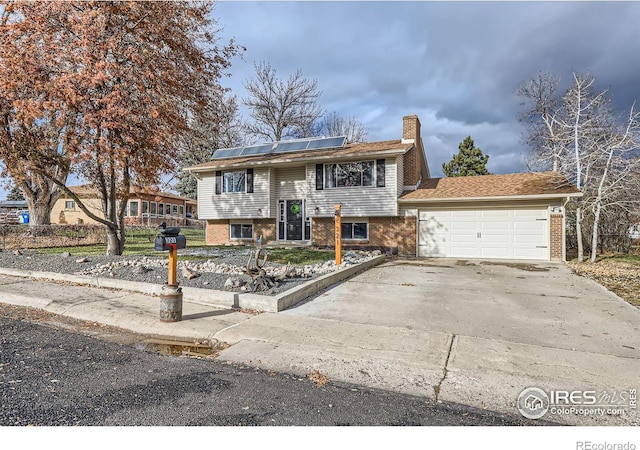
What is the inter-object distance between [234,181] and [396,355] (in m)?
15.4

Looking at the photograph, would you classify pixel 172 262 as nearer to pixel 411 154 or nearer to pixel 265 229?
pixel 265 229

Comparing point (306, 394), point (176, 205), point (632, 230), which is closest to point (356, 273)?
point (306, 394)

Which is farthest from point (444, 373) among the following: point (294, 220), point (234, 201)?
point (234, 201)

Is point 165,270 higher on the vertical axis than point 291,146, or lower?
lower

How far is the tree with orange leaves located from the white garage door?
1045cm

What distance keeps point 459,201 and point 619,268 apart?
550cm

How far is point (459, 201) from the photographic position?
13836 millimetres

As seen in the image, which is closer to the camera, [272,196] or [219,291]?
[219,291]

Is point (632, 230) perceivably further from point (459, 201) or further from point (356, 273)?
point (356, 273)

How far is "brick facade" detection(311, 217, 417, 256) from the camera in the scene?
14.8 metres

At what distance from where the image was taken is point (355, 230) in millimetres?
15766

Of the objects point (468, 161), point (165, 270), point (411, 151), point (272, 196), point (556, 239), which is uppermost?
point (468, 161)

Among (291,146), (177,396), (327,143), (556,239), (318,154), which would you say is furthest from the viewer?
(291,146)

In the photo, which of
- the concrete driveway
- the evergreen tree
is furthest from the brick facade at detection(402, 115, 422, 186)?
the evergreen tree
